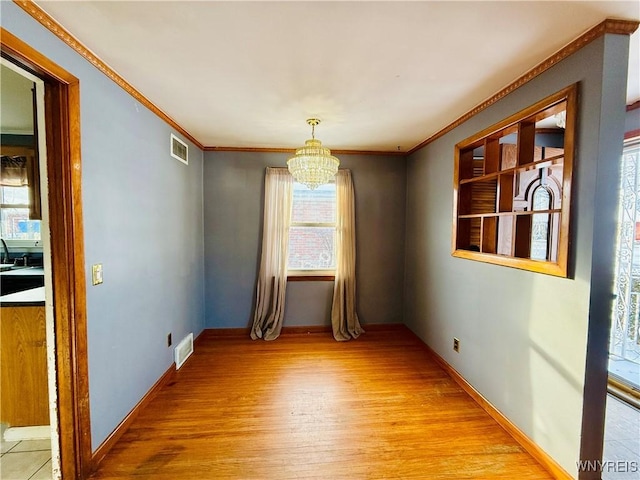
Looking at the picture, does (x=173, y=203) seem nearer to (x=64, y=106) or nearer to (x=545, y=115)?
(x=64, y=106)

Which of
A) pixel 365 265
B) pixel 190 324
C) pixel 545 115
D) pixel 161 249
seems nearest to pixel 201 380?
pixel 190 324

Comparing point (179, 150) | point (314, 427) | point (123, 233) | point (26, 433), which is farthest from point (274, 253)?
point (26, 433)

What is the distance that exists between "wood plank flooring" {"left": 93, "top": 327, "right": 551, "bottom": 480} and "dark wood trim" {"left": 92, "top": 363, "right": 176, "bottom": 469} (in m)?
0.03

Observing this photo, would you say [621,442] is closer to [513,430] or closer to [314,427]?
[513,430]

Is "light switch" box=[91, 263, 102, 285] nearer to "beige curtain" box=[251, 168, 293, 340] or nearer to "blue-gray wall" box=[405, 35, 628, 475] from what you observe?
"beige curtain" box=[251, 168, 293, 340]

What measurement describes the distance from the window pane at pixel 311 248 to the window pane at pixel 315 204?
0.42 feet

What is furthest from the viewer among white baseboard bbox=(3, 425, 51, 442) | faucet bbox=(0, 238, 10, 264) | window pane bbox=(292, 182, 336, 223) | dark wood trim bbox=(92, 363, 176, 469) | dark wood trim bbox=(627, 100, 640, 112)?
window pane bbox=(292, 182, 336, 223)

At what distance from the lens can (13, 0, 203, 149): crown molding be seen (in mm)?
1161

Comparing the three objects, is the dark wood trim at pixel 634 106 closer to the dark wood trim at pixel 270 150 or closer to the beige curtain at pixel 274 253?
the dark wood trim at pixel 270 150

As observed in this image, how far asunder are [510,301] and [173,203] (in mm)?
2848

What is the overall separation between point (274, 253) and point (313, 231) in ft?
1.88

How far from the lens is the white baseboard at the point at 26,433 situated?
170 cm

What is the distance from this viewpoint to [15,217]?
2877 mm

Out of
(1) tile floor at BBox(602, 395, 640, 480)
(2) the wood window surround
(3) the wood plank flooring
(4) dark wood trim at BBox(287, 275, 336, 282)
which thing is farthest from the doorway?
(1) tile floor at BBox(602, 395, 640, 480)
